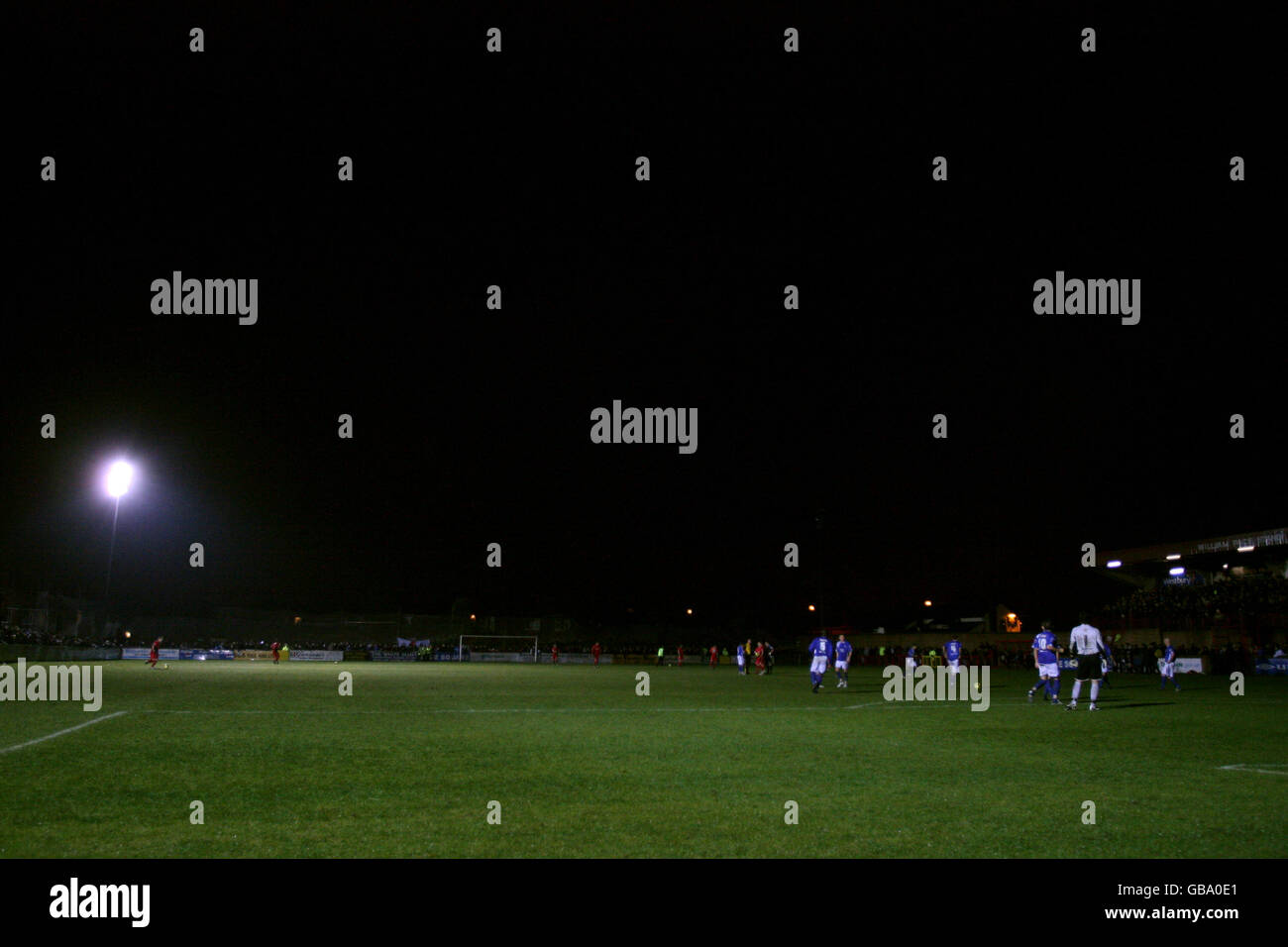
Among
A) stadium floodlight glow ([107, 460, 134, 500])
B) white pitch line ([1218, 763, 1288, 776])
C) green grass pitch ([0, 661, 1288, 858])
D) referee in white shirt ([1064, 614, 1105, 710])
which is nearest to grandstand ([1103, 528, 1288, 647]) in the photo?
referee in white shirt ([1064, 614, 1105, 710])

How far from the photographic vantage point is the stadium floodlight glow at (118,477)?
48.8 meters

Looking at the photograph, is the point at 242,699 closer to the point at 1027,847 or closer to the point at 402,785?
the point at 402,785

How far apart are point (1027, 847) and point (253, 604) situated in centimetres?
10408

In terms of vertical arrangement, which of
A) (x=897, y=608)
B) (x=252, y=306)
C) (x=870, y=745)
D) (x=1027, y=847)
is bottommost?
(x=897, y=608)

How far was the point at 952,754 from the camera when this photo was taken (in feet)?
42.1

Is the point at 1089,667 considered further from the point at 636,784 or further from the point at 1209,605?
the point at 1209,605

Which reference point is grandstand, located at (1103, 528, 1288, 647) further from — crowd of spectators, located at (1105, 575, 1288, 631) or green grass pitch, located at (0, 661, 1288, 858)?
green grass pitch, located at (0, 661, 1288, 858)

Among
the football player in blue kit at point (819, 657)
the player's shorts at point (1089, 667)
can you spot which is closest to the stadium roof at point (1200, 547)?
the football player in blue kit at point (819, 657)

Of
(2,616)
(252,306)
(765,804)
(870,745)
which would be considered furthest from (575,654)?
A: (765,804)

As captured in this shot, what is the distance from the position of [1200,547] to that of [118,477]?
6516cm

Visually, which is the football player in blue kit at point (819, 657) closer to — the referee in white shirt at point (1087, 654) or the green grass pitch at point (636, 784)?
the referee in white shirt at point (1087, 654)

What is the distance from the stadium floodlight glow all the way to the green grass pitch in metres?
32.1

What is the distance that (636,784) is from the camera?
396 inches

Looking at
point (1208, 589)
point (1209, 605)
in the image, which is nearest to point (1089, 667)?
point (1209, 605)
